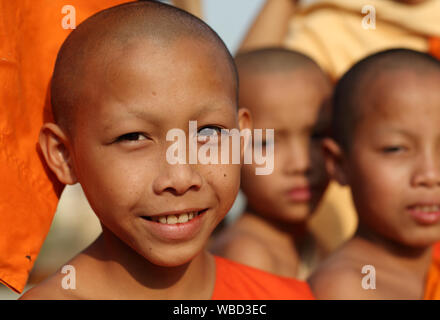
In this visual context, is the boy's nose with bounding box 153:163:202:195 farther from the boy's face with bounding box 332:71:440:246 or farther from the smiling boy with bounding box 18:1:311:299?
the boy's face with bounding box 332:71:440:246

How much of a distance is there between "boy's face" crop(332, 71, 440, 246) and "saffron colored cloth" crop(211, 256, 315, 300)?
0.38 metres

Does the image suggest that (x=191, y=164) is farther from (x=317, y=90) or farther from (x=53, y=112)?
(x=317, y=90)

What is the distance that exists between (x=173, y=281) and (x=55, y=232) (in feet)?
11.7

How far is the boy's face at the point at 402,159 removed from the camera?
1858mm

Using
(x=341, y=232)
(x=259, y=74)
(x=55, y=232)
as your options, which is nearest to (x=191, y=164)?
(x=259, y=74)

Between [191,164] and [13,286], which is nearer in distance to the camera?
[191,164]

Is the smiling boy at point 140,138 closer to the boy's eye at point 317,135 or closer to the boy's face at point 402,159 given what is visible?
the boy's face at point 402,159

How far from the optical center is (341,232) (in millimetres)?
2814

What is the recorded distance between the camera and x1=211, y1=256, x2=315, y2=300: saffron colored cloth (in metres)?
1.60

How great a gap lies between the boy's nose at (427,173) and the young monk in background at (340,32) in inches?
38.9

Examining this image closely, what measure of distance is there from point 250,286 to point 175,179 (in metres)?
0.51

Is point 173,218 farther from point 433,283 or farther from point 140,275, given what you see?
point 433,283

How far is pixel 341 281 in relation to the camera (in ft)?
6.06

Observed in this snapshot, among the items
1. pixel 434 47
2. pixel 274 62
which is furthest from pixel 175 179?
pixel 434 47
